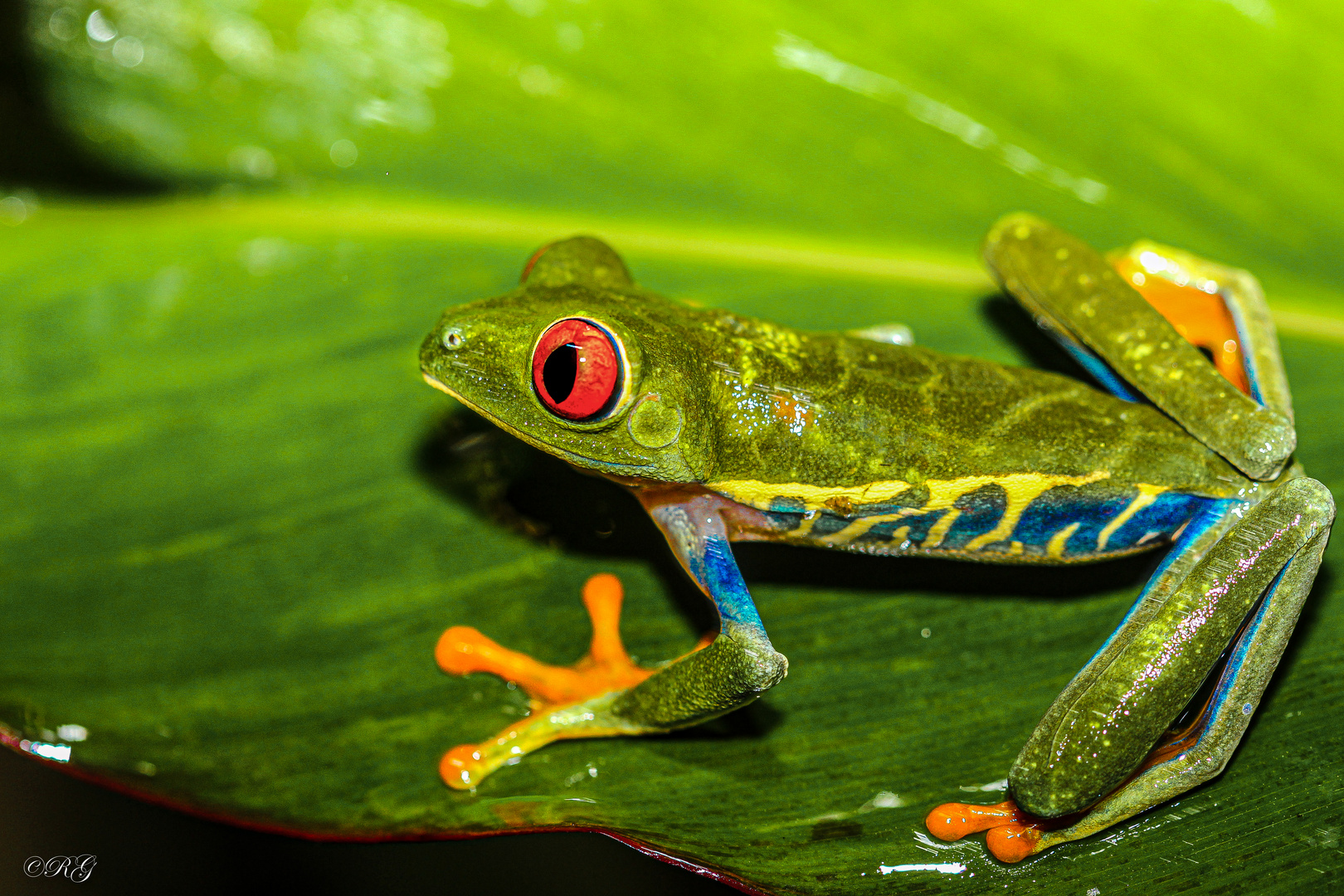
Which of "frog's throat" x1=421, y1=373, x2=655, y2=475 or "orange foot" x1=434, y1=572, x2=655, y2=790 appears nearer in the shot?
"frog's throat" x1=421, y1=373, x2=655, y2=475

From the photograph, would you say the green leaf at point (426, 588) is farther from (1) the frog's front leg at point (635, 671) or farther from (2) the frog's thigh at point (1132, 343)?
(2) the frog's thigh at point (1132, 343)

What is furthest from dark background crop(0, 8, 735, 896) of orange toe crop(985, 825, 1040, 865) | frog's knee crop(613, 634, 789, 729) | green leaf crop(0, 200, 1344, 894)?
orange toe crop(985, 825, 1040, 865)

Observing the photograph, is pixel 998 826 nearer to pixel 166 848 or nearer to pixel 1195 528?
pixel 1195 528

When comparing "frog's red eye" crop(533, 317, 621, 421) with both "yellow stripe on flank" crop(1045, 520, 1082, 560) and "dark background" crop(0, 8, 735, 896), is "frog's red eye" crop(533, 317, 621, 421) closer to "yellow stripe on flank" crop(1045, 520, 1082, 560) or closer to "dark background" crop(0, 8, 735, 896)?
"yellow stripe on flank" crop(1045, 520, 1082, 560)

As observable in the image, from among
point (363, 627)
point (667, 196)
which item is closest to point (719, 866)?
point (363, 627)

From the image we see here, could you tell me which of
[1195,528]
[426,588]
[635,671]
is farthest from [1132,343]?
[426,588]

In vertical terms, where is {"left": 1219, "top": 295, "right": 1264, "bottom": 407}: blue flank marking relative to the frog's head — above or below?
above
